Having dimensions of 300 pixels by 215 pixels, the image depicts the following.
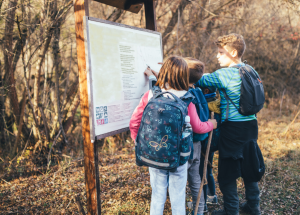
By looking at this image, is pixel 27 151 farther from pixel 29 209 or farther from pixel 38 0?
pixel 38 0

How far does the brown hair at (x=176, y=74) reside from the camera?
2012 millimetres

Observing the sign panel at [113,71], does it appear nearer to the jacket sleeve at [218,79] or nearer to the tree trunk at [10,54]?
the jacket sleeve at [218,79]

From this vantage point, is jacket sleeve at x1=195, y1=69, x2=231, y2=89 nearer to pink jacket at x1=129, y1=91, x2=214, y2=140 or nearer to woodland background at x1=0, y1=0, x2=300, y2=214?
pink jacket at x1=129, y1=91, x2=214, y2=140

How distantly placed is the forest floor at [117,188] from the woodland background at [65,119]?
0.01 meters

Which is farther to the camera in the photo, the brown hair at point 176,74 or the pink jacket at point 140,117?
the pink jacket at point 140,117

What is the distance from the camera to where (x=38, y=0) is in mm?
4391

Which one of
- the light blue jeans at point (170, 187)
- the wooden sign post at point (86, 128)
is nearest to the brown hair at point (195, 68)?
the light blue jeans at point (170, 187)

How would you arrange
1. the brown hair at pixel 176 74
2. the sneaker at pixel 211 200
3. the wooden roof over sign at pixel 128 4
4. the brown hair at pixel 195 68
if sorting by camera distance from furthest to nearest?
the sneaker at pixel 211 200 → the wooden roof over sign at pixel 128 4 → the brown hair at pixel 195 68 → the brown hair at pixel 176 74

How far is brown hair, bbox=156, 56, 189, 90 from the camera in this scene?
2.01m

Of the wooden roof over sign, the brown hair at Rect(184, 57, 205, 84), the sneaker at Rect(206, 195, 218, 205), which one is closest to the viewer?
the brown hair at Rect(184, 57, 205, 84)

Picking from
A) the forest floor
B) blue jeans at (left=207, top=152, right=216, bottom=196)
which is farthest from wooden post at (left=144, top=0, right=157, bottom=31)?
the forest floor

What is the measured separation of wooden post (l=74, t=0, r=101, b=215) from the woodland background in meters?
0.21

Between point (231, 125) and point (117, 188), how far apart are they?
2.08 metres

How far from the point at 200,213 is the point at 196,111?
1.11 metres
